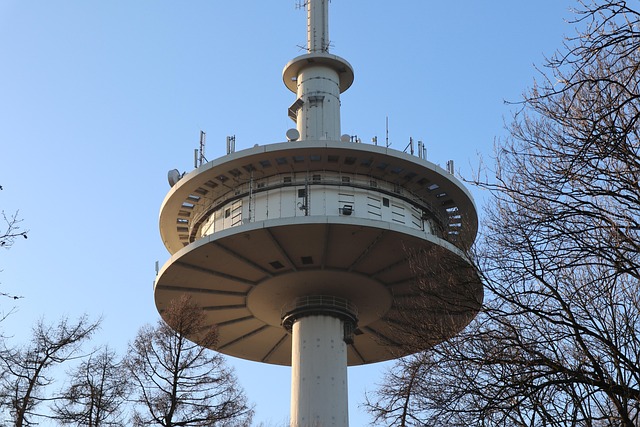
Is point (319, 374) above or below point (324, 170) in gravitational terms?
below

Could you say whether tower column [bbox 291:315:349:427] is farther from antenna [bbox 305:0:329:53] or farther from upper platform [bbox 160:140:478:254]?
antenna [bbox 305:0:329:53]

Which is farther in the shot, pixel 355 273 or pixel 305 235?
pixel 355 273

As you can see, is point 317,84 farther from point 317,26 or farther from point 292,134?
point 292,134

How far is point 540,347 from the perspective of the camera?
13.5 m

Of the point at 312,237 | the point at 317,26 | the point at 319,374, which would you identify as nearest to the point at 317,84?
the point at 317,26

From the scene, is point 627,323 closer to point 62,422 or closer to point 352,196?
point 62,422

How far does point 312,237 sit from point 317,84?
928cm

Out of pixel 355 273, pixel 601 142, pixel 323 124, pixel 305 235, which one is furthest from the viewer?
pixel 323 124

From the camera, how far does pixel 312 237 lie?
1159 inches

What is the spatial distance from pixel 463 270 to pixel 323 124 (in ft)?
66.9

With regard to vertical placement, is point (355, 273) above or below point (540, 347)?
above

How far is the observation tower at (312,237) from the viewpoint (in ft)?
97.1

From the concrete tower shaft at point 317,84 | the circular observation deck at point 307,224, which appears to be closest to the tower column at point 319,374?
the circular observation deck at point 307,224

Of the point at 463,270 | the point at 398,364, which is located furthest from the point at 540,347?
the point at 398,364
